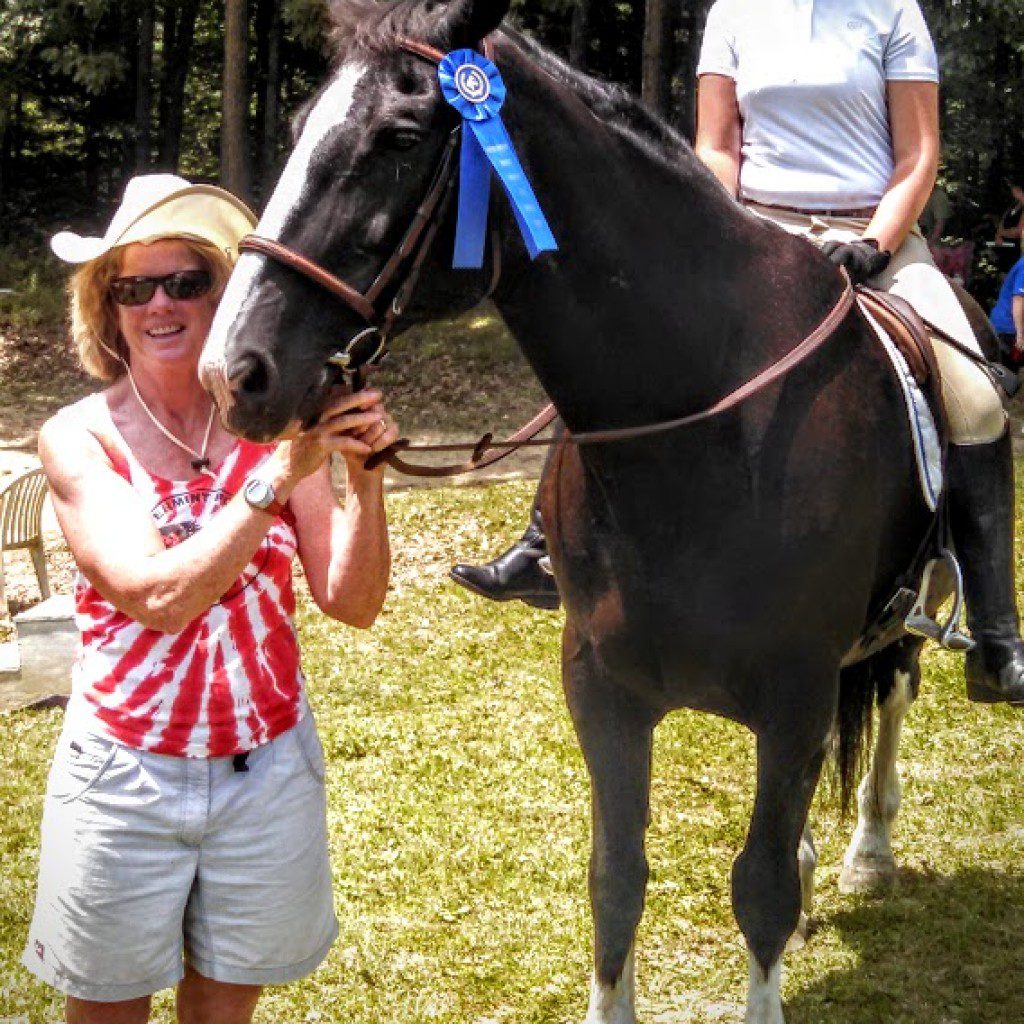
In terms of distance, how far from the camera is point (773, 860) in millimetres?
3754

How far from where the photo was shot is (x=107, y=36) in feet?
67.1

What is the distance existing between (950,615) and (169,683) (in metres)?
2.10

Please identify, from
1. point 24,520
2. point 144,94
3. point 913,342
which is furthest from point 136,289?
point 144,94

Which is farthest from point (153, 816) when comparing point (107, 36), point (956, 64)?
point (107, 36)

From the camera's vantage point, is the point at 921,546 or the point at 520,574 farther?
the point at 520,574

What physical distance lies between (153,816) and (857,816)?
11.8ft

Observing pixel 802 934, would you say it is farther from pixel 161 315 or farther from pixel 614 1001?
pixel 161 315

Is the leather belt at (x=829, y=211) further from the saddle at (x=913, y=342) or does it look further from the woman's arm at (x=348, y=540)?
the woman's arm at (x=348, y=540)

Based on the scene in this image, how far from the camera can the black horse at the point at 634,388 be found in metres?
2.76

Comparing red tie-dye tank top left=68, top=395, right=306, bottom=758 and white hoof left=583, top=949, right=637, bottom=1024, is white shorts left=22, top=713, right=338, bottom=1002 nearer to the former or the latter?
red tie-dye tank top left=68, top=395, right=306, bottom=758

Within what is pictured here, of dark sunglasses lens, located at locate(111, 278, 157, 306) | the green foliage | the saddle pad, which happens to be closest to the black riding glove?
the saddle pad

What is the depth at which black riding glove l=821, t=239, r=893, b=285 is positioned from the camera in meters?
3.89

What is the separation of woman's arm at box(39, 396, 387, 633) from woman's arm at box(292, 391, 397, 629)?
0.15 m

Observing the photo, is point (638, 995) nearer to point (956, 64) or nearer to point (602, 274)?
point (602, 274)
